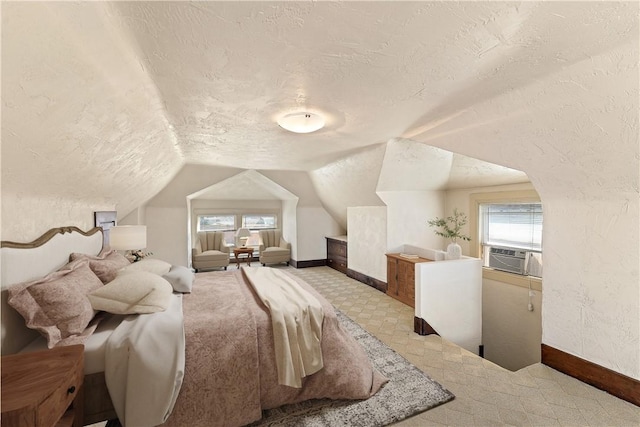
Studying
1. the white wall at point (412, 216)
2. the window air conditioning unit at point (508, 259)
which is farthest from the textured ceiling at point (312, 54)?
the window air conditioning unit at point (508, 259)

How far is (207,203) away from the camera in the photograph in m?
7.06

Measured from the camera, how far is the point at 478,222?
4332mm

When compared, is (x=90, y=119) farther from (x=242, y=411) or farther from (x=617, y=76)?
(x=617, y=76)

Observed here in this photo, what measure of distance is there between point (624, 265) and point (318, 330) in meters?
2.34

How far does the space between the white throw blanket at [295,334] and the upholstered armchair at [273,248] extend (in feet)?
14.9

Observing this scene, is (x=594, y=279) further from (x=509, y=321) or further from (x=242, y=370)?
(x=242, y=370)

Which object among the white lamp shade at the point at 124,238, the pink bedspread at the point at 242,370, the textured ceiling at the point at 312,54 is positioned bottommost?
the pink bedspread at the point at 242,370

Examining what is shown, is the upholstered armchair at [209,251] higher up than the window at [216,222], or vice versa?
the window at [216,222]

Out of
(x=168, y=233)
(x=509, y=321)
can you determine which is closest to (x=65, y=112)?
(x=168, y=233)

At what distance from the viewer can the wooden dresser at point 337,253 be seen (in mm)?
6199

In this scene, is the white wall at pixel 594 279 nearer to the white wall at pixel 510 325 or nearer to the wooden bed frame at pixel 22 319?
the white wall at pixel 510 325

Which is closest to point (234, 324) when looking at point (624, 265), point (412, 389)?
point (412, 389)

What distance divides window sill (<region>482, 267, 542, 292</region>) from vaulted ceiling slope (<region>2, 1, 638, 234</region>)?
6.20ft

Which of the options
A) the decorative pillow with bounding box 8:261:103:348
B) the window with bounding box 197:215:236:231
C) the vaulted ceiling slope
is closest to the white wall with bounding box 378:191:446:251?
the vaulted ceiling slope
